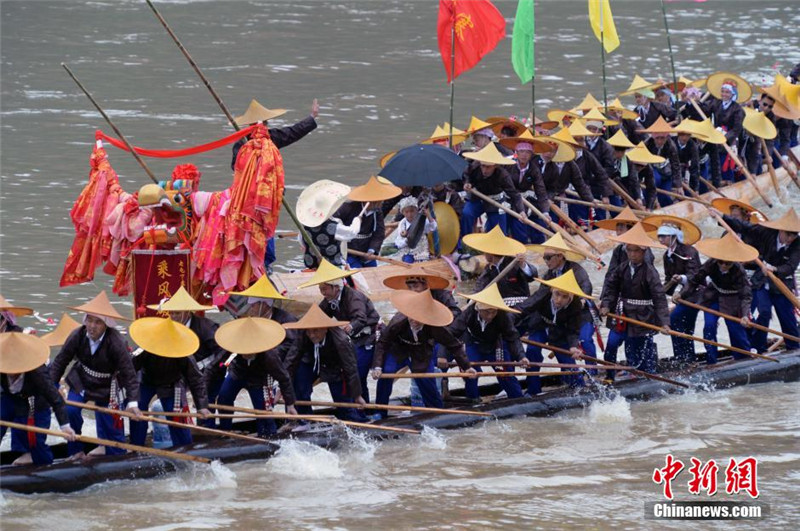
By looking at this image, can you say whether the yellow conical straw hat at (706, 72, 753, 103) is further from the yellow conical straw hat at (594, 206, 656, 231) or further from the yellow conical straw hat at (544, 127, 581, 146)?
the yellow conical straw hat at (594, 206, 656, 231)

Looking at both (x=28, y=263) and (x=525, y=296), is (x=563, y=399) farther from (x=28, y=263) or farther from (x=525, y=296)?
(x=28, y=263)

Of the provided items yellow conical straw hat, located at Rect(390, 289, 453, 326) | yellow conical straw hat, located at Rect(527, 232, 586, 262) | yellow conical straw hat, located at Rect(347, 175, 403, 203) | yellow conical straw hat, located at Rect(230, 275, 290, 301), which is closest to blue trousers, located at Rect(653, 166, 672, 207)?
yellow conical straw hat, located at Rect(347, 175, 403, 203)

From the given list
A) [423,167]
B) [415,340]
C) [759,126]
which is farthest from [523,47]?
[415,340]

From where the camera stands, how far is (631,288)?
12344mm

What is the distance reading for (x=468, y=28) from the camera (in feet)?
50.5

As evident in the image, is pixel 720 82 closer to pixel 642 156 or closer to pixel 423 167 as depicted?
pixel 642 156

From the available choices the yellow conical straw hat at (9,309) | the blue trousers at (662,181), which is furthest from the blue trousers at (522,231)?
the yellow conical straw hat at (9,309)

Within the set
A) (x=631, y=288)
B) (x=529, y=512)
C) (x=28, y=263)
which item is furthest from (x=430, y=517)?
(x=28, y=263)

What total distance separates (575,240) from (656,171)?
7.84 feet

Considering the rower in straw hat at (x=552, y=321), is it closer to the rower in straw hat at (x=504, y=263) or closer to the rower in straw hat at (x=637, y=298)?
the rower in straw hat at (x=504, y=263)

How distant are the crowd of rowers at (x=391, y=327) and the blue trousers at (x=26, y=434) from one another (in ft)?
0.03

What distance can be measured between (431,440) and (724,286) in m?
3.44

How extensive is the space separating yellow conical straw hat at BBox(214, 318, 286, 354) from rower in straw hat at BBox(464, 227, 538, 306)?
2.39m

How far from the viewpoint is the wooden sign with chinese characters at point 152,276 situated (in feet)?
40.3
